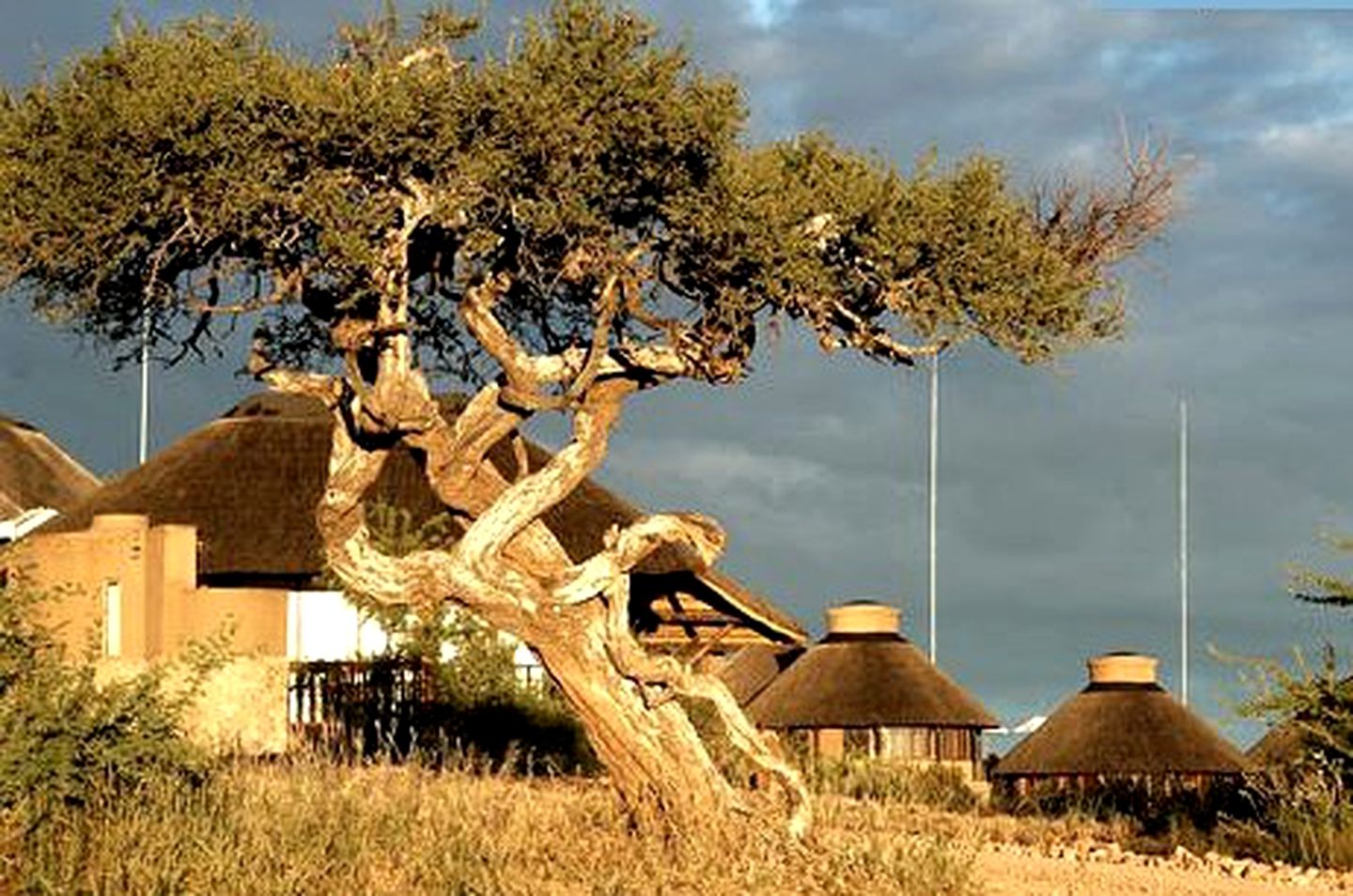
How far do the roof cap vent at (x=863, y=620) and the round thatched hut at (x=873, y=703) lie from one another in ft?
0.07

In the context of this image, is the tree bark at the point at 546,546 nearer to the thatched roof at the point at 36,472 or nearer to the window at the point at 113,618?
the window at the point at 113,618

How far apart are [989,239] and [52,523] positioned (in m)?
33.1

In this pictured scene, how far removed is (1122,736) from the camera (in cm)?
5078

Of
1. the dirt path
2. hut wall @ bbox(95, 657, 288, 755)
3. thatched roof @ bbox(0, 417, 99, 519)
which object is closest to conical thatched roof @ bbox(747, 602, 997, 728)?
hut wall @ bbox(95, 657, 288, 755)

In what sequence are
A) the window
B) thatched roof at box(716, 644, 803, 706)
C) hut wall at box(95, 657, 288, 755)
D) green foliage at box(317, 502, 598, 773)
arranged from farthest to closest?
1. thatched roof at box(716, 644, 803, 706)
2. the window
3. hut wall at box(95, 657, 288, 755)
4. green foliage at box(317, 502, 598, 773)

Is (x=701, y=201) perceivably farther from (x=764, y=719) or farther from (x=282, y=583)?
(x=764, y=719)

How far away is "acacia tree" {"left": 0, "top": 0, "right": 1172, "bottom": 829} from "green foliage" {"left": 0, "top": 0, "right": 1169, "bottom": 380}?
3cm

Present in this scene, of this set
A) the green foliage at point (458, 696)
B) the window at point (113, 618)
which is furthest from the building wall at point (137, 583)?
the green foliage at point (458, 696)

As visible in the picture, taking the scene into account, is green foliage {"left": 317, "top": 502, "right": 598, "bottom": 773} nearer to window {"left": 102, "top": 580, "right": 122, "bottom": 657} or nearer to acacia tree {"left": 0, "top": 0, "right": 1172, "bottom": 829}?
window {"left": 102, "top": 580, "right": 122, "bottom": 657}

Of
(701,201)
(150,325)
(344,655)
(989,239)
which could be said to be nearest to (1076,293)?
(989,239)

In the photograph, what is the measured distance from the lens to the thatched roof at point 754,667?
63.3 metres

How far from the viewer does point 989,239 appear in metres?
25.1

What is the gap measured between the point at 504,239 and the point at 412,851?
604 centimetres

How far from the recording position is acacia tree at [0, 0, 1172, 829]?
23.0 metres
